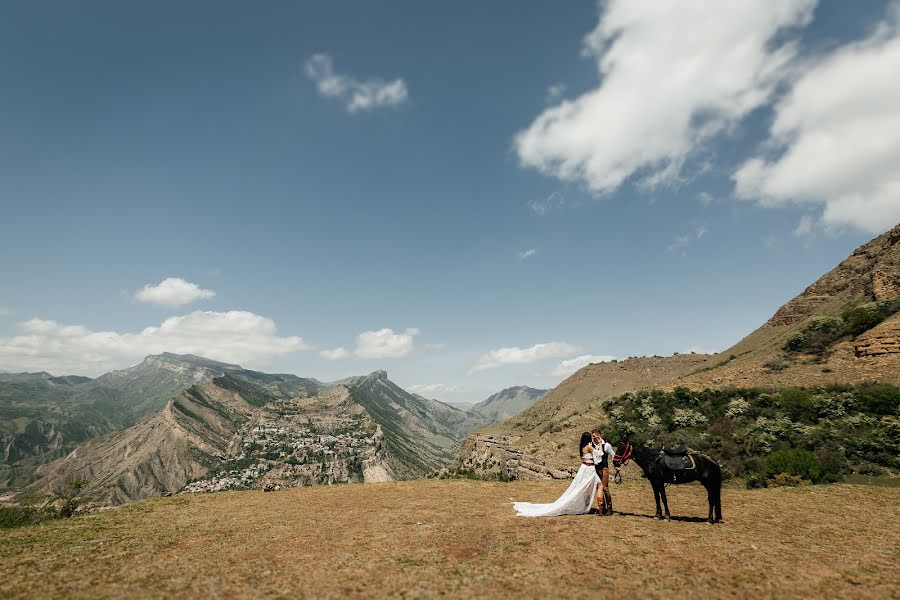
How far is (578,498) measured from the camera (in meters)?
15.9

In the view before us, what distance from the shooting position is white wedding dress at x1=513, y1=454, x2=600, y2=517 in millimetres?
15883

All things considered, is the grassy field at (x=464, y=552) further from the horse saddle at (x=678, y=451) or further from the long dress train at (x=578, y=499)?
the horse saddle at (x=678, y=451)

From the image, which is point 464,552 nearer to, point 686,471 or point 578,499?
point 578,499

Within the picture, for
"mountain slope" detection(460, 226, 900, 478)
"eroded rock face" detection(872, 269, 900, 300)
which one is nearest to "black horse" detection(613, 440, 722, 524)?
"mountain slope" detection(460, 226, 900, 478)

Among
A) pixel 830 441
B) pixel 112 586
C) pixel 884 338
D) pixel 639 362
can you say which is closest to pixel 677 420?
pixel 830 441

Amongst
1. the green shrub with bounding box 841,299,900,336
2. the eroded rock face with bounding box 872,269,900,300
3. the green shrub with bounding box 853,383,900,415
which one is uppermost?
the eroded rock face with bounding box 872,269,900,300

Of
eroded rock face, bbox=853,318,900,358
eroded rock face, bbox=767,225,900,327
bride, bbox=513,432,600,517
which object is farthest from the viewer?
eroded rock face, bbox=767,225,900,327

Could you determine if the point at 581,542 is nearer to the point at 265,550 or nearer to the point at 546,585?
the point at 546,585

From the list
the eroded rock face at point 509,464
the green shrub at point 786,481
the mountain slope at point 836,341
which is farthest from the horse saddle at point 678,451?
the mountain slope at point 836,341

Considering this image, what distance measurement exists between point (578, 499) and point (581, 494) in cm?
23

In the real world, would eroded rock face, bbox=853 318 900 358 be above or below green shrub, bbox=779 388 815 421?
above

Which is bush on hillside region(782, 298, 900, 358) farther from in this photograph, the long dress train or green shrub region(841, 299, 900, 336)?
the long dress train

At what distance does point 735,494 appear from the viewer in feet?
67.0

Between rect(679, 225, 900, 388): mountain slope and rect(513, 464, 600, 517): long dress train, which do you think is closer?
rect(513, 464, 600, 517): long dress train
